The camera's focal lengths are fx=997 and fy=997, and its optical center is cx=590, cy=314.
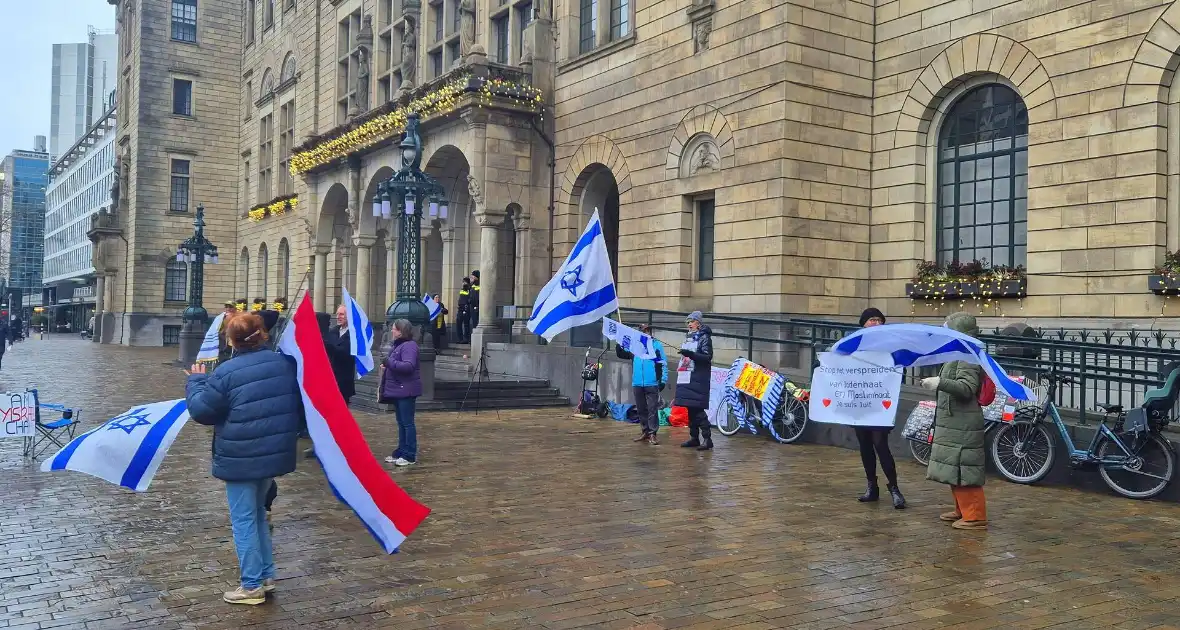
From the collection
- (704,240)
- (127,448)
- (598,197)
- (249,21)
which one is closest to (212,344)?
(127,448)

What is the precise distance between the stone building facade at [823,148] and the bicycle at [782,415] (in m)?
2.74

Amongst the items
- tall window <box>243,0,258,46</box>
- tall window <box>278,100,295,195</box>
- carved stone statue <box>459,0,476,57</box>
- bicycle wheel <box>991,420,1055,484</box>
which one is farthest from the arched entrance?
tall window <box>243,0,258,46</box>

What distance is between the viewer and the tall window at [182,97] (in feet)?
159

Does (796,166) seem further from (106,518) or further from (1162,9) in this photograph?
(106,518)

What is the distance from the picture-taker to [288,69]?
40188 millimetres

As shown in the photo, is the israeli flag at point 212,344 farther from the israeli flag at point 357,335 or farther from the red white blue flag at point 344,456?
the red white blue flag at point 344,456

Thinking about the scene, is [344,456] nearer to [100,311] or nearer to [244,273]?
[244,273]

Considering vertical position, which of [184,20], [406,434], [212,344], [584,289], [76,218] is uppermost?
[184,20]

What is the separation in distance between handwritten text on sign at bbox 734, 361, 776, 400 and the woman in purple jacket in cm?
493

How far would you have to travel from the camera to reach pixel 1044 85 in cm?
1506

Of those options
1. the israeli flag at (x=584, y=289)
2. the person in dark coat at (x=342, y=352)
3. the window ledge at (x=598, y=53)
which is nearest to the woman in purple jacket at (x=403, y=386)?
the person in dark coat at (x=342, y=352)

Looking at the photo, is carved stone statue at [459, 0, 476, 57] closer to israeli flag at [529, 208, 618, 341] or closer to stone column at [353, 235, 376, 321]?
stone column at [353, 235, 376, 321]

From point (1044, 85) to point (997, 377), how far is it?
338 inches

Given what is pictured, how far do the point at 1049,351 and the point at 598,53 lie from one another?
485 inches
